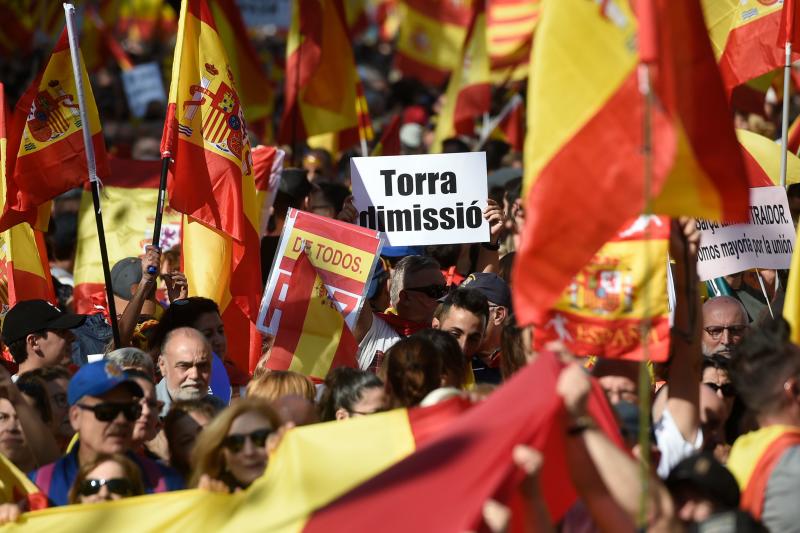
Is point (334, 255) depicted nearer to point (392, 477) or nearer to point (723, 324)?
point (723, 324)

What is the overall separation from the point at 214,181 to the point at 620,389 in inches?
129

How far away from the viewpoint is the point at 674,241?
535 centimetres

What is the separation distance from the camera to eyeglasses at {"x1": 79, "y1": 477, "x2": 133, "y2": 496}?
17.0ft

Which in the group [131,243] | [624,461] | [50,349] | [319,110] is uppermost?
[319,110]

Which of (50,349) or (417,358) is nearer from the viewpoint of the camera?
(417,358)

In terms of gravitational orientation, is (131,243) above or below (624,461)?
above

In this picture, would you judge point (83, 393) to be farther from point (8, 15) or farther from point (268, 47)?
point (268, 47)

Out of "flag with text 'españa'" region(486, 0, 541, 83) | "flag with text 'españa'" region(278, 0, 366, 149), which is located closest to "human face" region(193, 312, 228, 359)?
"flag with text 'españa'" region(278, 0, 366, 149)

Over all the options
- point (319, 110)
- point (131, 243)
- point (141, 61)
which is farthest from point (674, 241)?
point (141, 61)

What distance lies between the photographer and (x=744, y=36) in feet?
30.4

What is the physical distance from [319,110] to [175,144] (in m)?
3.71

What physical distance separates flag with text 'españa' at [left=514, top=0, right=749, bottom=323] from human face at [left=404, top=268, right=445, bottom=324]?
3.11m

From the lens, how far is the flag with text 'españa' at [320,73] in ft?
37.8

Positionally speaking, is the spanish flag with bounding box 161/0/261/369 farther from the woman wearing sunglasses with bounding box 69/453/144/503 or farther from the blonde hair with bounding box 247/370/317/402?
the woman wearing sunglasses with bounding box 69/453/144/503
